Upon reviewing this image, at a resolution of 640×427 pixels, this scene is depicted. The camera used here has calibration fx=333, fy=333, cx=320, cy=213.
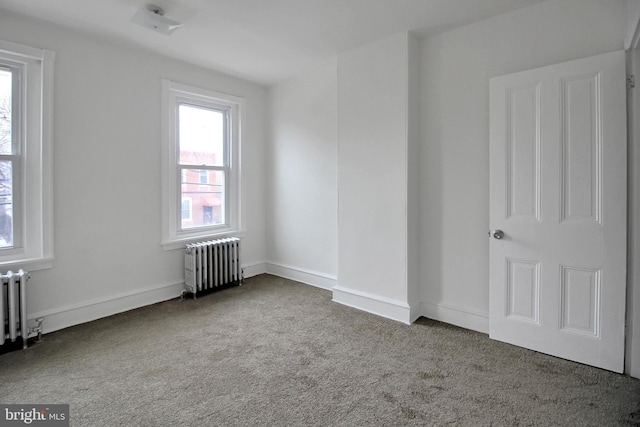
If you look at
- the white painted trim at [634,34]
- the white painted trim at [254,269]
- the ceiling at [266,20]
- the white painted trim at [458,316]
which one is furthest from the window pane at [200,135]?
the white painted trim at [634,34]

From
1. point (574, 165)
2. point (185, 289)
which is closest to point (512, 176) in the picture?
point (574, 165)

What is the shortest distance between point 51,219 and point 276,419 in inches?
103

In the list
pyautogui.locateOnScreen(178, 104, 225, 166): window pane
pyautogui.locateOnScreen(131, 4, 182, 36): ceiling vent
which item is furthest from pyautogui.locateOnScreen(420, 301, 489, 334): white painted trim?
pyautogui.locateOnScreen(131, 4, 182, 36): ceiling vent

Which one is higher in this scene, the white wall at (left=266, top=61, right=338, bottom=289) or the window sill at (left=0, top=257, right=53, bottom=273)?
the white wall at (left=266, top=61, right=338, bottom=289)

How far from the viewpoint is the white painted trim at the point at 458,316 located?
Answer: 113 inches

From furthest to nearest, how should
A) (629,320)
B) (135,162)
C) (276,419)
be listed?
(135,162) → (629,320) → (276,419)

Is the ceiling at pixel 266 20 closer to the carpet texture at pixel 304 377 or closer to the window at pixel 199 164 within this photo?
the window at pixel 199 164

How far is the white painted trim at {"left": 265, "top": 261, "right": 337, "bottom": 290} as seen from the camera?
4.16 m

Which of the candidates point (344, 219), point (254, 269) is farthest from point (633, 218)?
point (254, 269)

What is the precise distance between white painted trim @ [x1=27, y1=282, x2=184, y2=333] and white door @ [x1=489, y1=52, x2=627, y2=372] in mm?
3344

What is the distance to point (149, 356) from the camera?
251 cm

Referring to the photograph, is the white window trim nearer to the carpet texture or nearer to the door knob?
the carpet texture

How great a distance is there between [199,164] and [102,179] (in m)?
1.13

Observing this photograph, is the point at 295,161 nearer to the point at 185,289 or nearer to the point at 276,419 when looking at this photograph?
the point at 185,289
